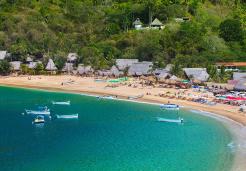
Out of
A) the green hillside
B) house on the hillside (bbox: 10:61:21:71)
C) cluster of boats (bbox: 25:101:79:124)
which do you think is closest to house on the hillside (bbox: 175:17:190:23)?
the green hillside

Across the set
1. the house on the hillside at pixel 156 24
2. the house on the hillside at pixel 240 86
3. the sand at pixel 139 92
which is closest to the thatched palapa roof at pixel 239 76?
the house on the hillside at pixel 240 86

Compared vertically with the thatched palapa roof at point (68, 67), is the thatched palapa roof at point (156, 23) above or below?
above

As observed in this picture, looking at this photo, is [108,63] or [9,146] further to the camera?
[108,63]

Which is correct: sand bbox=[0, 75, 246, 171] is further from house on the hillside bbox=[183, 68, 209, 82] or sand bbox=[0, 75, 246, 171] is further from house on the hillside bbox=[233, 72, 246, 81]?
house on the hillside bbox=[233, 72, 246, 81]

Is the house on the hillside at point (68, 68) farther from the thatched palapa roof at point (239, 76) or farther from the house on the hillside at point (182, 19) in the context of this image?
the thatched palapa roof at point (239, 76)

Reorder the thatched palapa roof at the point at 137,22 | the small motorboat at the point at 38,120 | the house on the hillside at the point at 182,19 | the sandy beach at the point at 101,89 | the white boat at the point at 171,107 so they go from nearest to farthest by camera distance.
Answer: the small motorboat at the point at 38,120
the sandy beach at the point at 101,89
the white boat at the point at 171,107
the house on the hillside at the point at 182,19
the thatched palapa roof at the point at 137,22

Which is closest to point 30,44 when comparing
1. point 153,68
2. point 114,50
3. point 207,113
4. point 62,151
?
point 114,50

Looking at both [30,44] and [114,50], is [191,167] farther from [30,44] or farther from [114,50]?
[30,44]
